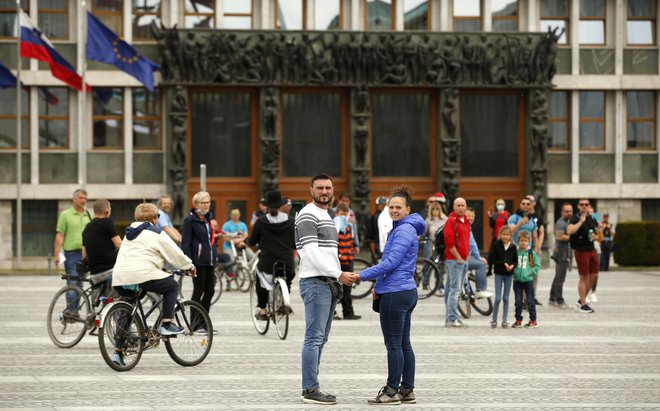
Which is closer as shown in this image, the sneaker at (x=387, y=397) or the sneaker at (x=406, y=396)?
the sneaker at (x=387, y=397)

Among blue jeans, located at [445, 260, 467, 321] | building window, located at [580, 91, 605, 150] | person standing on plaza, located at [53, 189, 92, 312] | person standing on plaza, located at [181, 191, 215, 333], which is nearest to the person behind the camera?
person standing on plaza, located at [181, 191, 215, 333]

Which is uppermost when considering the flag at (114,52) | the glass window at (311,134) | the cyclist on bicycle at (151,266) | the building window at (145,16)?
the building window at (145,16)

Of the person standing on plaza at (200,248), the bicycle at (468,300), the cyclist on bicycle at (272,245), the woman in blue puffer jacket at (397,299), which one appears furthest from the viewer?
the bicycle at (468,300)

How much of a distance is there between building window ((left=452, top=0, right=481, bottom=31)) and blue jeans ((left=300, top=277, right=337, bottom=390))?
36.1m

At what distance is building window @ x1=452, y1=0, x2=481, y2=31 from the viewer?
159 ft

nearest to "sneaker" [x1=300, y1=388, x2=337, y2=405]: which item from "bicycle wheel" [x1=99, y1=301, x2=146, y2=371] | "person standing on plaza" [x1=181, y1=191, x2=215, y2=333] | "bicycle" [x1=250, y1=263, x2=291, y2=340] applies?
"bicycle wheel" [x1=99, y1=301, x2=146, y2=371]

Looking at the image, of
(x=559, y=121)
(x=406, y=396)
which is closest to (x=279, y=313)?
(x=406, y=396)

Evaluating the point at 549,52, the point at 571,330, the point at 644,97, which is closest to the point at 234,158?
the point at 549,52

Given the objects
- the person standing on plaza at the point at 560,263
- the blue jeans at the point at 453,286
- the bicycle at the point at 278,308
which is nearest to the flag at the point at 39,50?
the person standing on plaza at the point at 560,263

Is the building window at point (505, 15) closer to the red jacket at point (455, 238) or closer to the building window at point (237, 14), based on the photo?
the building window at point (237, 14)

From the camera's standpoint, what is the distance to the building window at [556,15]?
161ft

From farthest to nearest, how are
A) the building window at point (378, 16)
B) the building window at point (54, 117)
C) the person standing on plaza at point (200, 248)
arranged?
the building window at point (378, 16), the building window at point (54, 117), the person standing on plaza at point (200, 248)

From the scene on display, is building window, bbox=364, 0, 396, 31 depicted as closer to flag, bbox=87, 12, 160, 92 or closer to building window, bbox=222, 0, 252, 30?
building window, bbox=222, 0, 252, 30

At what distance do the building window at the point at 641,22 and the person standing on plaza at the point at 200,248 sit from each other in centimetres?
3254
